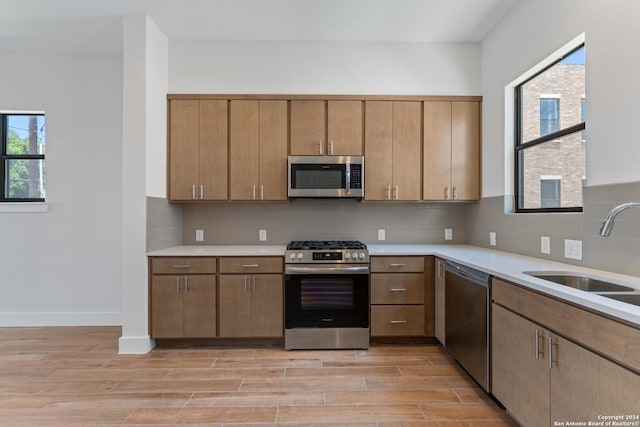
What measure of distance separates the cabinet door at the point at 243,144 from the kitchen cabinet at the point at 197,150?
8 cm

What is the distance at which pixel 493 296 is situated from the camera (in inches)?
81.7

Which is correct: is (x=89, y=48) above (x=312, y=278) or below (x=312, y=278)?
above

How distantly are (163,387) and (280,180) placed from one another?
2.00m

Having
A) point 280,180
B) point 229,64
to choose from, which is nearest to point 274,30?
point 229,64

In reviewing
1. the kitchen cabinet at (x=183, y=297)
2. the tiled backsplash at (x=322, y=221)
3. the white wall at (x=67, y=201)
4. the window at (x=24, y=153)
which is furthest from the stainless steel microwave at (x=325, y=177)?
the window at (x=24, y=153)

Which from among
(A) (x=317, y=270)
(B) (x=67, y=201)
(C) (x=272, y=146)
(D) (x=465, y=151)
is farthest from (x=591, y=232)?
(B) (x=67, y=201)

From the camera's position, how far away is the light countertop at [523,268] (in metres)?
1.25

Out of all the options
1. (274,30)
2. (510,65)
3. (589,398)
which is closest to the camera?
(589,398)

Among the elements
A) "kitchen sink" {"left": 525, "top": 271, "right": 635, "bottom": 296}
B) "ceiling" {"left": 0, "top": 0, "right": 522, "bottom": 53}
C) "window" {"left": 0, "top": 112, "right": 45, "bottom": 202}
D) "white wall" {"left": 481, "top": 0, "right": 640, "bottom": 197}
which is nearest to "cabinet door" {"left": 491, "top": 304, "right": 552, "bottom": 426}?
"kitchen sink" {"left": 525, "top": 271, "right": 635, "bottom": 296}

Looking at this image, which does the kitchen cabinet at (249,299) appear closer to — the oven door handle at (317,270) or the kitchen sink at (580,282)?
the oven door handle at (317,270)

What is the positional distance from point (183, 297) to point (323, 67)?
2.62 meters

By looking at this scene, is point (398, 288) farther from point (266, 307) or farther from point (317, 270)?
point (266, 307)

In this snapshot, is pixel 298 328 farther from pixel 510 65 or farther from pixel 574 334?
pixel 510 65

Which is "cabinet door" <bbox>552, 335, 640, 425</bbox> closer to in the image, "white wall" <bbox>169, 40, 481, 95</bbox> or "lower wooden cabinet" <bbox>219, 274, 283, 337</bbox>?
"lower wooden cabinet" <bbox>219, 274, 283, 337</bbox>
